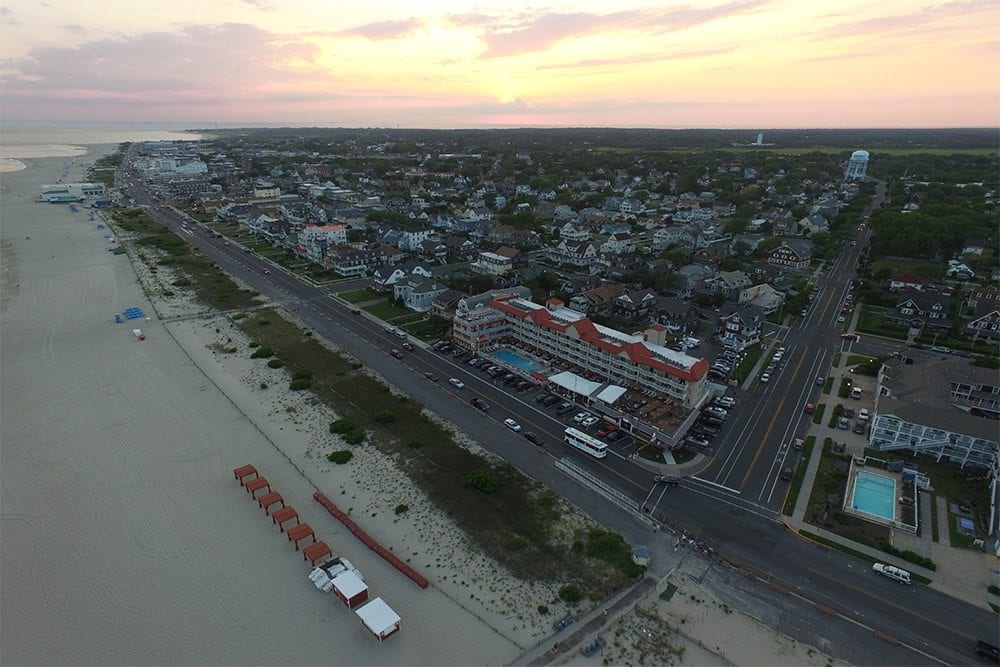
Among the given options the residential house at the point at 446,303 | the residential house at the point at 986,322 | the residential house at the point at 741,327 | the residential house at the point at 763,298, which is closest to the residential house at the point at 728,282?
the residential house at the point at 763,298

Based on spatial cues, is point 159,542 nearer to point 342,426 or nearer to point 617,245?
point 342,426

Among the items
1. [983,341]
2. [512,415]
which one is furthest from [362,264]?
[983,341]

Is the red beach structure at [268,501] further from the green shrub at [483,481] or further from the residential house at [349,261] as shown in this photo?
the residential house at [349,261]

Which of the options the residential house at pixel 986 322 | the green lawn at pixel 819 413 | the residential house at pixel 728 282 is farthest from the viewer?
the residential house at pixel 728 282

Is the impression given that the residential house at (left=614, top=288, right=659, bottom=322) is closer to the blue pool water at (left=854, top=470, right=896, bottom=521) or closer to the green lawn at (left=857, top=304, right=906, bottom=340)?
the green lawn at (left=857, top=304, right=906, bottom=340)

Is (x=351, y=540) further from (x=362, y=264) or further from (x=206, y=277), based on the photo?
(x=206, y=277)

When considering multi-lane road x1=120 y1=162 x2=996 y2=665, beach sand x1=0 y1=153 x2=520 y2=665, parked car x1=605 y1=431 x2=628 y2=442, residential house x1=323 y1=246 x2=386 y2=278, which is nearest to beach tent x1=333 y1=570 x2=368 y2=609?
beach sand x1=0 y1=153 x2=520 y2=665

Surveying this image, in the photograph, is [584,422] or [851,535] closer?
[851,535]
